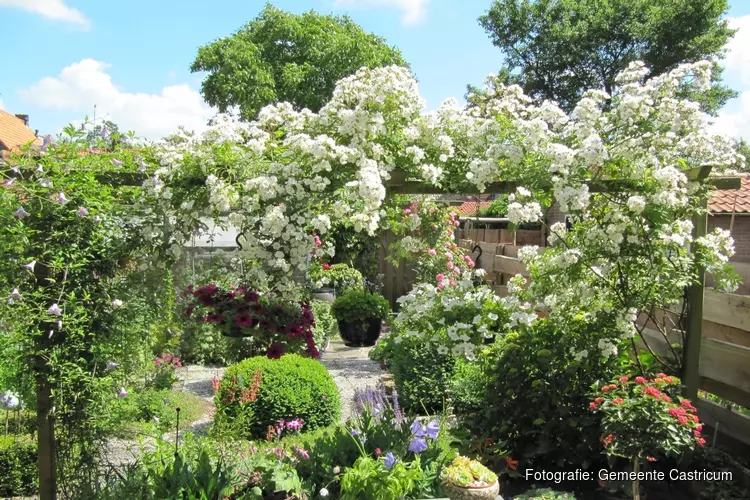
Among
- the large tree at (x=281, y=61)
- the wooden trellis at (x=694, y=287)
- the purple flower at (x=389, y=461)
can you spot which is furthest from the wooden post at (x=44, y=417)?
the large tree at (x=281, y=61)

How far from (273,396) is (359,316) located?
3.79 metres

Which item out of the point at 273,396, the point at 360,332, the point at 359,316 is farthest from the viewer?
the point at 360,332

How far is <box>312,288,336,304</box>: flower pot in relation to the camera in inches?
362

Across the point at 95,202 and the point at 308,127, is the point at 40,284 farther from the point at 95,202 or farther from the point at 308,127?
the point at 308,127

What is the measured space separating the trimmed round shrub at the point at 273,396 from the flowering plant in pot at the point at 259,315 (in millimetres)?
536

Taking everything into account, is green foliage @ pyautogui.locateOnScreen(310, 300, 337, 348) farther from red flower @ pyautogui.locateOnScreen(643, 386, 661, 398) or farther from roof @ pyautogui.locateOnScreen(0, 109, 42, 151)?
roof @ pyautogui.locateOnScreen(0, 109, 42, 151)

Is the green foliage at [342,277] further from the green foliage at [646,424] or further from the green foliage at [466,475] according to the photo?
the green foliage at [646,424]

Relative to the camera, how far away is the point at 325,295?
30.4ft

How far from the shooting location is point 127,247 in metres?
3.01

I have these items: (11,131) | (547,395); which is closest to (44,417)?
(547,395)

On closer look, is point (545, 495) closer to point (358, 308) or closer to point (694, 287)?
point (694, 287)

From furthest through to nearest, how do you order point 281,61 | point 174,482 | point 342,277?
point 281,61
point 342,277
point 174,482

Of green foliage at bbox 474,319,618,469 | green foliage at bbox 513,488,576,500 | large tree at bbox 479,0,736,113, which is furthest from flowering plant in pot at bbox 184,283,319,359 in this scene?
large tree at bbox 479,0,736,113

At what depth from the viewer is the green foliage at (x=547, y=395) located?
349cm
